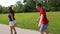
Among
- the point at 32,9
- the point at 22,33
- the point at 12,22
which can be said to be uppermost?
the point at 12,22

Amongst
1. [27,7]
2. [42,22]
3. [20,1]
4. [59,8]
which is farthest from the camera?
[20,1]

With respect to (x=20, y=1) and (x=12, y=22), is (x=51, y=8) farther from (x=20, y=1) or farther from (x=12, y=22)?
(x=12, y=22)

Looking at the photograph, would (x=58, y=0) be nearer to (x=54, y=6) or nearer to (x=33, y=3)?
(x=54, y=6)

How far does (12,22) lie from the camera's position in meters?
12.9

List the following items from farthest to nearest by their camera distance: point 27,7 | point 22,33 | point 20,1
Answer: point 20,1 < point 27,7 < point 22,33

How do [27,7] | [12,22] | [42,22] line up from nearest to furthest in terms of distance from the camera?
[42,22], [12,22], [27,7]

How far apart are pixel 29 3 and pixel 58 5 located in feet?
34.3

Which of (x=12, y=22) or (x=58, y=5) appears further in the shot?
(x=58, y=5)

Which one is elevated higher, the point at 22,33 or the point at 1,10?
the point at 22,33

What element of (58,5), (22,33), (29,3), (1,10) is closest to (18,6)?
(29,3)

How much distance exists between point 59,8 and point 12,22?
56.5 meters

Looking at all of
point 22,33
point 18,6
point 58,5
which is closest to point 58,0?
point 58,5

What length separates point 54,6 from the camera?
71.1 m

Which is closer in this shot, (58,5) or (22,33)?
(22,33)
